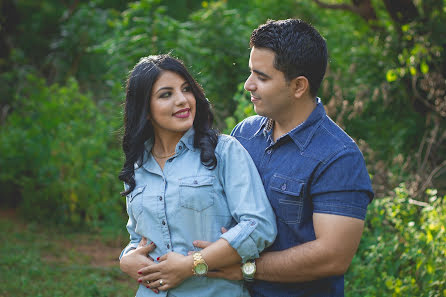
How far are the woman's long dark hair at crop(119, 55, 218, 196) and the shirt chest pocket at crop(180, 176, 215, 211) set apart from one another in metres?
0.07

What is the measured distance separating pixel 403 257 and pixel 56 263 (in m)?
3.32

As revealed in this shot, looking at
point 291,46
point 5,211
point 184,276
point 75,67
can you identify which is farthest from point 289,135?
point 75,67

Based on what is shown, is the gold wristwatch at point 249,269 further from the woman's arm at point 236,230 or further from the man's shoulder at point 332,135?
the man's shoulder at point 332,135

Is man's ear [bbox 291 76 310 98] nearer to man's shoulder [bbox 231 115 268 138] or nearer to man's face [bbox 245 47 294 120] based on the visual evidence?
man's face [bbox 245 47 294 120]

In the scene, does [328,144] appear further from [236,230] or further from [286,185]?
[236,230]

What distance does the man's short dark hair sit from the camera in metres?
2.30

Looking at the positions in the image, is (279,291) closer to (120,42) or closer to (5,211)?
(120,42)

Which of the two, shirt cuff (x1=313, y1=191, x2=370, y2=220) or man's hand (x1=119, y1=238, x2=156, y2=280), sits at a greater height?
shirt cuff (x1=313, y1=191, x2=370, y2=220)

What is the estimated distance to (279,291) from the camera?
229 centimetres

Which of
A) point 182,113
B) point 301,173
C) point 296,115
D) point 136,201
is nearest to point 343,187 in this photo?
point 301,173

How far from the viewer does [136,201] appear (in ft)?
7.85

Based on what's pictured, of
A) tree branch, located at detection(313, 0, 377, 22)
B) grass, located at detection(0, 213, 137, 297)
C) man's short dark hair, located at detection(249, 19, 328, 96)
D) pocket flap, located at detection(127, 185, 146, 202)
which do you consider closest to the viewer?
man's short dark hair, located at detection(249, 19, 328, 96)

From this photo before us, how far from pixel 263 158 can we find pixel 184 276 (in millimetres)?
621

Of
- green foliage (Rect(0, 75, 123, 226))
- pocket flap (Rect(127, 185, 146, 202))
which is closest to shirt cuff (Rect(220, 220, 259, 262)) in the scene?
pocket flap (Rect(127, 185, 146, 202))
